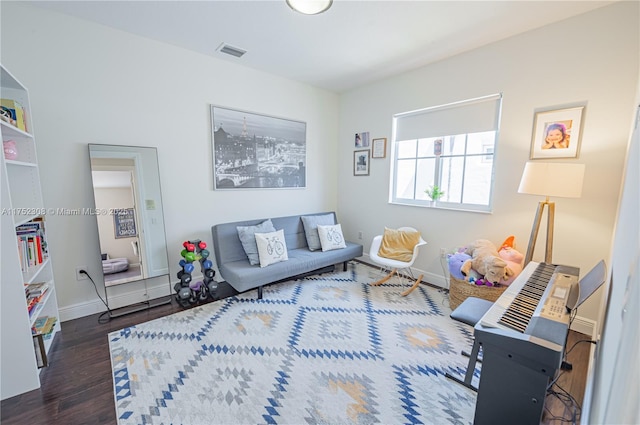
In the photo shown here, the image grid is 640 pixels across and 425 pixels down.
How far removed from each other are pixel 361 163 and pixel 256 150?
1.57 m

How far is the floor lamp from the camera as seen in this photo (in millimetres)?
1950

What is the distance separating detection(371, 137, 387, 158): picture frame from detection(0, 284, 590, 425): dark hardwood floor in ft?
8.89

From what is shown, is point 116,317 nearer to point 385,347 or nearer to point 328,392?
point 328,392

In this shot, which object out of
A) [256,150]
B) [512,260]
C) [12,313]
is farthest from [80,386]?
[512,260]

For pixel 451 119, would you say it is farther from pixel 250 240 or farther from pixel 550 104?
pixel 250 240

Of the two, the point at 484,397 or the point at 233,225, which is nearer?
the point at 484,397

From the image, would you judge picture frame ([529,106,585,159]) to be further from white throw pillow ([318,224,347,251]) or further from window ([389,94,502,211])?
white throw pillow ([318,224,347,251])

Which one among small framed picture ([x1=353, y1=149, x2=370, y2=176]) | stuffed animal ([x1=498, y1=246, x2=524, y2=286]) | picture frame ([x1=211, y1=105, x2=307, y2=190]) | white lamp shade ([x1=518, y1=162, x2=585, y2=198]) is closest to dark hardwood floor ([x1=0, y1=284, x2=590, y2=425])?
stuffed animal ([x1=498, y1=246, x2=524, y2=286])

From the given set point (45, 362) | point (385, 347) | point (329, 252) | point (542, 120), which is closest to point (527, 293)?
point (385, 347)

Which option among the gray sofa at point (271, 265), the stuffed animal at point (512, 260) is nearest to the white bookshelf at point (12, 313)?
the gray sofa at point (271, 265)

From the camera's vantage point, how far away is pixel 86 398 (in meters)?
1.60

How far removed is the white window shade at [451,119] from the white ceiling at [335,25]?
0.56 meters

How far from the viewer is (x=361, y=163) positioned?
402 centimetres

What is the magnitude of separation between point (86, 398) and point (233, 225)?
1.86m
